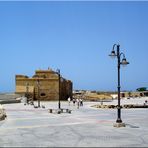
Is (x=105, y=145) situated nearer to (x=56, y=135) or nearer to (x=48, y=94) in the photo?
(x=56, y=135)

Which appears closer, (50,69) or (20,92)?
(20,92)

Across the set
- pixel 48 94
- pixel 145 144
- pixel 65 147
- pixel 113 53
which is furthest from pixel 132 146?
pixel 48 94

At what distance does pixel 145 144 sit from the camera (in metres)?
15.3

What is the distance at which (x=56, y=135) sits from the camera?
60.1 ft

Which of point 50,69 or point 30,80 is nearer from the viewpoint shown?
point 30,80

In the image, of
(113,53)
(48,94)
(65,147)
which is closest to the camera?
(65,147)

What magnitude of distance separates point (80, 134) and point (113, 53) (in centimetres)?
592

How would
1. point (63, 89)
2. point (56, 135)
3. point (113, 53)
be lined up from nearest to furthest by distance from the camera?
point (56, 135) < point (113, 53) < point (63, 89)

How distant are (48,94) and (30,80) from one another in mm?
5512

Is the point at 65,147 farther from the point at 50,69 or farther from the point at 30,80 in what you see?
the point at 50,69

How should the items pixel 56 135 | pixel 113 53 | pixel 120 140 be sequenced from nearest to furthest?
pixel 120 140 < pixel 56 135 < pixel 113 53

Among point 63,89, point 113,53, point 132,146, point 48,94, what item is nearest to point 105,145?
point 132,146

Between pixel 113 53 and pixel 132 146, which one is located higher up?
pixel 113 53

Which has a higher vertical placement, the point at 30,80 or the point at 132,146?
the point at 30,80
